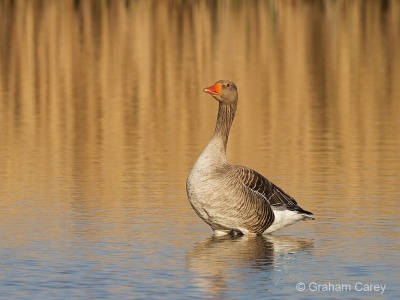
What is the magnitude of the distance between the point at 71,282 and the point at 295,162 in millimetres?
7940

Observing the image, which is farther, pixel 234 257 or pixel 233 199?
pixel 233 199

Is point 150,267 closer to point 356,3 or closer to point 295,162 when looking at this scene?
point 295,162

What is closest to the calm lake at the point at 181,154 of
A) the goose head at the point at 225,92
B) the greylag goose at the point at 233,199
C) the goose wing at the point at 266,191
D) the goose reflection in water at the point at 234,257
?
the goose reflection in water at the point at 234,257

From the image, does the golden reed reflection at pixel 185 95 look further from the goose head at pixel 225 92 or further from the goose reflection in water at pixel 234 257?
the goose reflection in water at pixel 234 257

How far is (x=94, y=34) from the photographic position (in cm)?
4119

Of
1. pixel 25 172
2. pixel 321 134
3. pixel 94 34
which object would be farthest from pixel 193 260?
pixel 94 34

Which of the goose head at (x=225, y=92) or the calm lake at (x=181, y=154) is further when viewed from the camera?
the goose head at (x=225, y=92)

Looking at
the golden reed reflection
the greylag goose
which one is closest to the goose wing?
the greylag goose

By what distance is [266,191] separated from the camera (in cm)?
1336

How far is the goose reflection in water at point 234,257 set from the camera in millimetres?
10992

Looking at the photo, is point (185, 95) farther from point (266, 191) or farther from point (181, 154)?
point (266, 191)

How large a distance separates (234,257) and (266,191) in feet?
4.75

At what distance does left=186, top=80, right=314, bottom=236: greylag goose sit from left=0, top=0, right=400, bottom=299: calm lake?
21 centimetres

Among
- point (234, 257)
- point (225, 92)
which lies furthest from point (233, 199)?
point (225, 92)
